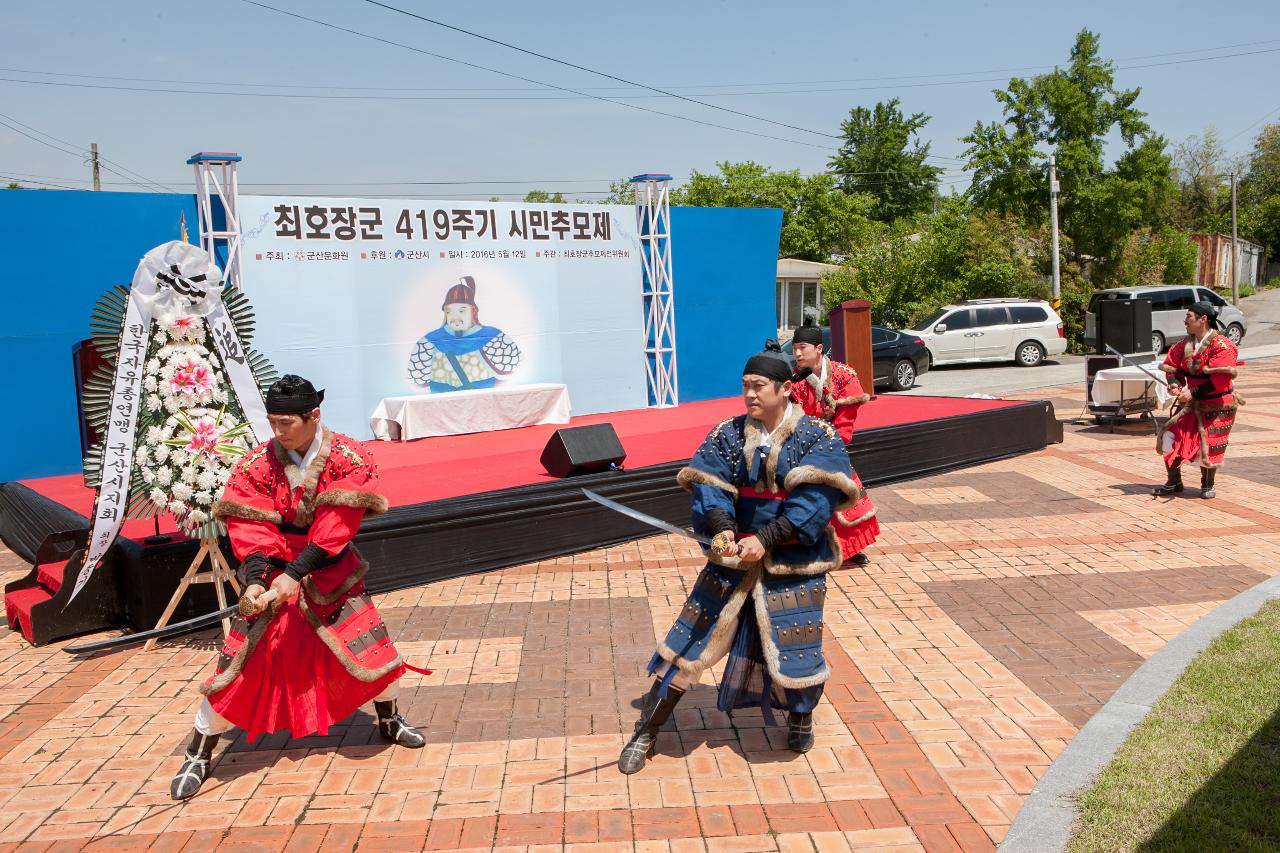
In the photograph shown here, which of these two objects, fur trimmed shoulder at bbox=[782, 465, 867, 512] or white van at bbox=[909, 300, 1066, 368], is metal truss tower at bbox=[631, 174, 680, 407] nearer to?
white van at bbox=[909, 300, 1066, 368]

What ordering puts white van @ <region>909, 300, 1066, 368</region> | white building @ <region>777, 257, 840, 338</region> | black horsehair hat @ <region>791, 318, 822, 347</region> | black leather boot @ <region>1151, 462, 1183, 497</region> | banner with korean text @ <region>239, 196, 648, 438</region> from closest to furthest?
black horsehair hat @ <region>791, 318, 822, 347</region> → black leather boot @ <region>1151, 462, 1183, 497</region> → banner with korean text @ <region>239, 196, 648, 438</region> → white van @ <region>909, 300, 1066, 368</region> → white building @ <region>777, 257, 840, 338</region>

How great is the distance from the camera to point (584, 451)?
941cm

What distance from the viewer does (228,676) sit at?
438cm

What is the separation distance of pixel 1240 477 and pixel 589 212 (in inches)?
373

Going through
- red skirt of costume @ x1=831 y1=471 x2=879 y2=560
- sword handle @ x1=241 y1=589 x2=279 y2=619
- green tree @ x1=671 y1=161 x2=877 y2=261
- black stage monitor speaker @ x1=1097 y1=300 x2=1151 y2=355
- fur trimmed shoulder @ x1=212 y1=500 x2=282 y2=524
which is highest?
green tree @ x1=671 y1=161 x2=877 y2=261

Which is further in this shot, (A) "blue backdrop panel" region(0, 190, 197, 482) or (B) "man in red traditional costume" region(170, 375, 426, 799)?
(A) "blue backdrop panel" region(0, 190, 197, 482)

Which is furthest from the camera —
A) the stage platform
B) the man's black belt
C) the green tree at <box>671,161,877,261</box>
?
the green tree at <box>671,161,877,261</box>

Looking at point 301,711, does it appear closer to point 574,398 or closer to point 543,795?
point 543,795

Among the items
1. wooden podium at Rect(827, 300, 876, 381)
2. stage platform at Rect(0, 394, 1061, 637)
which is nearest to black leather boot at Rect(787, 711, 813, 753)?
stage platform at Rect(0, 394, 1061, 637)

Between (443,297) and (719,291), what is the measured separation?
5120 millimetres

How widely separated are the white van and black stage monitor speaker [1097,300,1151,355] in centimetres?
801

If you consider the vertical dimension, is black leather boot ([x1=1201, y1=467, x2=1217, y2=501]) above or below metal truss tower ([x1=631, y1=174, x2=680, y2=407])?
below

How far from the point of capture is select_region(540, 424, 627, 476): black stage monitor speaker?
934 centimetres

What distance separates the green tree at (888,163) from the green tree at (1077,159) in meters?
35.1
